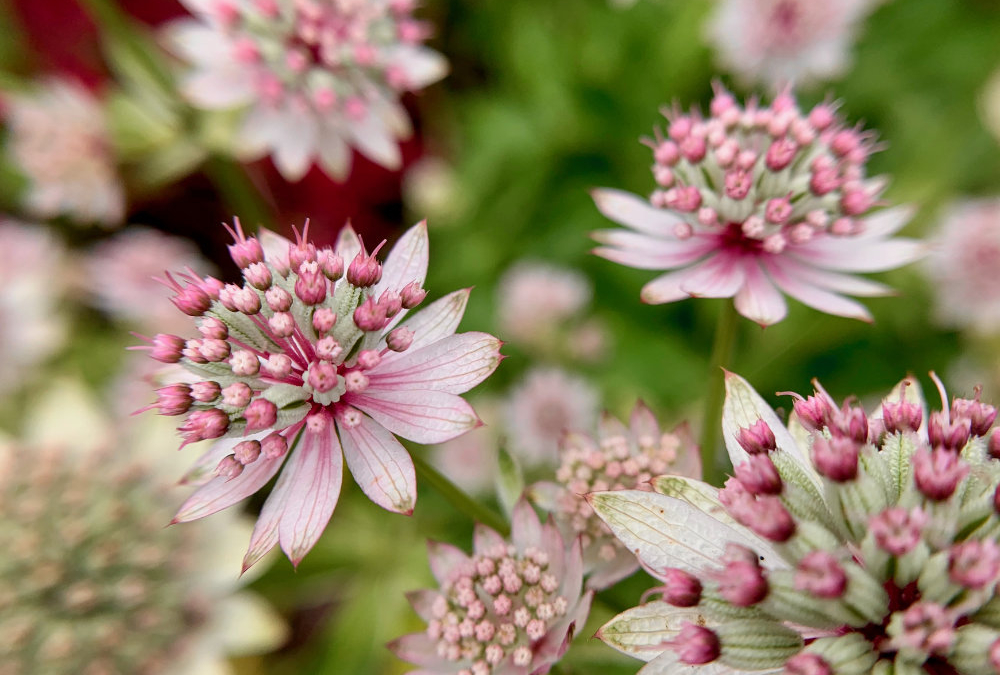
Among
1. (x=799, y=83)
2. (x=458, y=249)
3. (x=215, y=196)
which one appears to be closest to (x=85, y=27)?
(x=215, y=196)

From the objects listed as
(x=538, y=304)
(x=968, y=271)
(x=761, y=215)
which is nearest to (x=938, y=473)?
(x=761, y=215)

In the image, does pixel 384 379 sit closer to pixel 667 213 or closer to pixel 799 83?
pixel 667 213

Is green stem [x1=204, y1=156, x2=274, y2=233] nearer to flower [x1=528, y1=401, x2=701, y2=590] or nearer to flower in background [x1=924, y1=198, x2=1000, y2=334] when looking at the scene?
flower [x1=528, y1=401, x2=701, y2=590]

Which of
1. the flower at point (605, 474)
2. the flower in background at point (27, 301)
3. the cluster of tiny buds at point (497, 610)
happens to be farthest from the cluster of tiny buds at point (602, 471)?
the flower in background at point (27, 301)

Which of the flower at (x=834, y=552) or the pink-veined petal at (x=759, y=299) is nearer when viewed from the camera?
the flower at (x=834, y=552)

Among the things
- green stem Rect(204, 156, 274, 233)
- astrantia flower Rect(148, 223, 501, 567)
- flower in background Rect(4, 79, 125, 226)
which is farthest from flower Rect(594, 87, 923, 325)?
flower in background Rect(4, 79, 125, 226)

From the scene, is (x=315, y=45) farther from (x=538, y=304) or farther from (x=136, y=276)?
(x=136, y=276)

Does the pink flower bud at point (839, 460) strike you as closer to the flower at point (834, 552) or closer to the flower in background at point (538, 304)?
the flower at point (834, 552)
